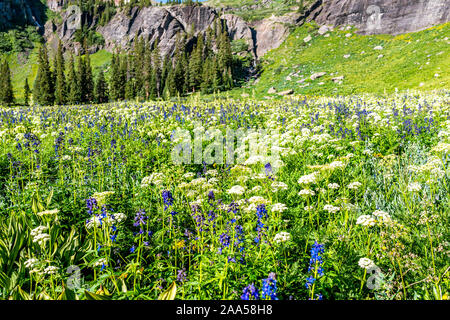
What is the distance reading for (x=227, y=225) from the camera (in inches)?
130

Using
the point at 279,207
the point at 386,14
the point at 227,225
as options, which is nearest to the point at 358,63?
the point at 386,14

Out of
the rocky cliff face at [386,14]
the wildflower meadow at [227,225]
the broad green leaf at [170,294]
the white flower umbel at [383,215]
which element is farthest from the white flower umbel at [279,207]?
the rocky cliff face at [386,14]

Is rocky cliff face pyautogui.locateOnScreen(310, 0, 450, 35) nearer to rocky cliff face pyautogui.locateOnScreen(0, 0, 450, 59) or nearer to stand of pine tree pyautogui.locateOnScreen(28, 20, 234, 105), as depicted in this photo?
rocky cliff face pyautogui.locateOnScreen(0, 0, 450, 59)

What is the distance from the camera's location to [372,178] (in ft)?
17.3

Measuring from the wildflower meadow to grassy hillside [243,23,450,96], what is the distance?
83.8 ft

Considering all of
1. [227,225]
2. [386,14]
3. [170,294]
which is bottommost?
[170,294]

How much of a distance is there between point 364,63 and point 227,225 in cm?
5113

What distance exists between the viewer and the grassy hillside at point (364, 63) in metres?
30.7

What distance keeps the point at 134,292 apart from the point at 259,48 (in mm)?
103304

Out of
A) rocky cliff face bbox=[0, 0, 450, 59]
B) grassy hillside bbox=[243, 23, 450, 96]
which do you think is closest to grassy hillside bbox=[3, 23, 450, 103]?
grassy hillside bbox=[243, 23, 450, 96]

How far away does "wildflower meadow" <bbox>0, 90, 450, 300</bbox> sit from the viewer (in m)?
2.55

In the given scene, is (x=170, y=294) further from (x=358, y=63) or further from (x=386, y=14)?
(x=386, y=14)
